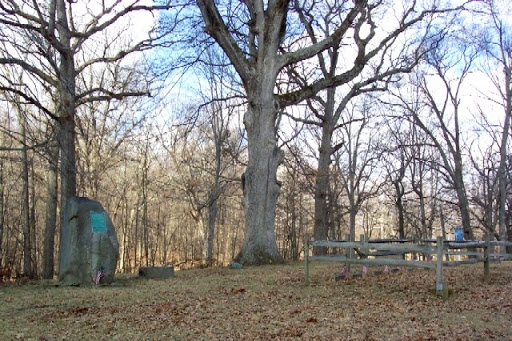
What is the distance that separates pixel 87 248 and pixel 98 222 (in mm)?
573

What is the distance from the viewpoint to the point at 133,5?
1189 cm

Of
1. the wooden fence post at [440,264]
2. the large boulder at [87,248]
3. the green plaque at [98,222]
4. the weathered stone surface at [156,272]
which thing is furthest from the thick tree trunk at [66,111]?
the wooden fence post at [440,264]

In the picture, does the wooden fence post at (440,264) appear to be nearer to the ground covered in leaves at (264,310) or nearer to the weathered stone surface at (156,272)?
the ground covered in leaves at (264,310)

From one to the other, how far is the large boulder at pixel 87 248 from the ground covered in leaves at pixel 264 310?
0.34 meters

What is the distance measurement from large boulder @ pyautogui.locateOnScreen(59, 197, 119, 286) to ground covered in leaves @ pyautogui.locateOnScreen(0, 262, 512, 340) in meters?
0.34

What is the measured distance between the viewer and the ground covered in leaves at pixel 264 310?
5.42 metres

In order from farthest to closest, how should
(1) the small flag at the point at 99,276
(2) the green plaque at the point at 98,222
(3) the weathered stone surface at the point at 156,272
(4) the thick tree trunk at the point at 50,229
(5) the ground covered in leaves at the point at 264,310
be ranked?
(4) the thick tree trunk at the point at 50,229 → (3) the weathered stone surface at the point at 156,272 → (2) the green plaque at the point at 98,222 → (1) the small flag at the point at 99,276 → (5) the ground covered in leaves at the point at 264,310

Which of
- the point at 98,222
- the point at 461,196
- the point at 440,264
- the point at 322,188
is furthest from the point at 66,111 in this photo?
the point at 461,196

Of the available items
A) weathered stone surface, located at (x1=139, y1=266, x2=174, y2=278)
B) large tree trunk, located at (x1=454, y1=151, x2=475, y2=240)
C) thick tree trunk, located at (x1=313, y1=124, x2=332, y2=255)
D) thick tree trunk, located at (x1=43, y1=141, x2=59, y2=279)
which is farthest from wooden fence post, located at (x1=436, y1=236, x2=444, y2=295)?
large tree trunk, located at (x1=454, y1=151, x2=475, y2=240)

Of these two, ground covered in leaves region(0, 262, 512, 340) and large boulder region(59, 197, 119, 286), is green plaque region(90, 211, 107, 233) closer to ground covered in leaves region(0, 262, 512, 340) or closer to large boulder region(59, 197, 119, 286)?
large boulder region(59, 197, 119, 286)

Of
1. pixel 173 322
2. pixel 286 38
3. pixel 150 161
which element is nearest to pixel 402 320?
pixel 173 322

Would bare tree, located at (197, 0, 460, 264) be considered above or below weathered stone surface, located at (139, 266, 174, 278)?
above

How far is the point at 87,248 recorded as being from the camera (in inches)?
371

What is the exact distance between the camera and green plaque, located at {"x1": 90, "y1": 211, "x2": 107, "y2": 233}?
376 inches
